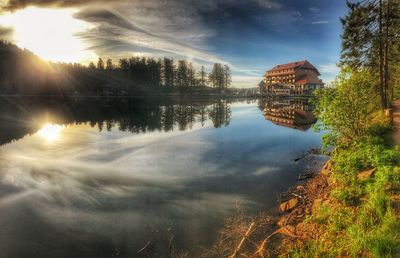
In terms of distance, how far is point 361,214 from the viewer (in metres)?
7.50

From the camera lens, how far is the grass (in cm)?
609

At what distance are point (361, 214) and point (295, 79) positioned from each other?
131914mm

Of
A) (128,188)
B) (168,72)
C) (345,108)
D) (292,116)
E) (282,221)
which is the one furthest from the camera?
(168,72)

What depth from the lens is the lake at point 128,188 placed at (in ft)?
28.3

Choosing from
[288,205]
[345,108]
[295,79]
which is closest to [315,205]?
[288,205]

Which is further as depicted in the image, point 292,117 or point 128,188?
point 292,117

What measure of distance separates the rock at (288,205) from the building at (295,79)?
114m

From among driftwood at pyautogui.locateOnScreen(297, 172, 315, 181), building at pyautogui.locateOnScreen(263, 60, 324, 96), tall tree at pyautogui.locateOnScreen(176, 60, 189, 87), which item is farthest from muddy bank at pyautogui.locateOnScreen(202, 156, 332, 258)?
tall tree at pyautogui.locateOnScreen(176, 60, 189, 87)

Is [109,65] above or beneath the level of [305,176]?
above

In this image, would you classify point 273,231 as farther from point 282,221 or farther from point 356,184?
point 356,184

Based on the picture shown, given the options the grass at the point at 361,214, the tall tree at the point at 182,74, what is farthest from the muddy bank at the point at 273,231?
the tall tree at the point at 182,74

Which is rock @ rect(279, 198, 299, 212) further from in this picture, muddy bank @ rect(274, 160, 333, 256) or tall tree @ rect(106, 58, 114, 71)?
tall tree @ rect(106, 58, 114, 71)

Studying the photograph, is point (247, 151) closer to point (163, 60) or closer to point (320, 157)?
point (320, 157)

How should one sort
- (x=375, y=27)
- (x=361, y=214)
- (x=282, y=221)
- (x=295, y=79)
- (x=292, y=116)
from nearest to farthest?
(x=361, y=214)
(x=282, y=221)
(x=375, y=27)
(x=292, y=116)
(x=295, y=79)
